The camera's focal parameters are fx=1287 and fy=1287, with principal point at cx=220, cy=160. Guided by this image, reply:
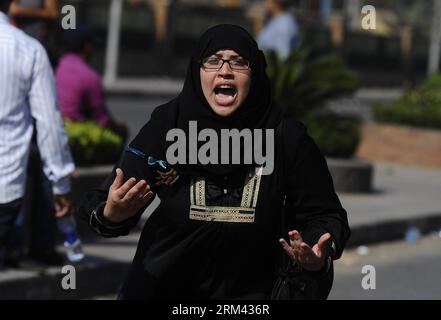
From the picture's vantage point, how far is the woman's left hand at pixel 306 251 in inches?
157

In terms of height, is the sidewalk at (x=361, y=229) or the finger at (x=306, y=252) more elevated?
the finger at (x=306, y=252)

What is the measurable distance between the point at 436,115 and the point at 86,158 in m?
8.42

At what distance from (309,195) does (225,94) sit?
430mm

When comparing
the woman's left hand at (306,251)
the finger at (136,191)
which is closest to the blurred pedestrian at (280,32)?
the woman's left hand at (306,251)

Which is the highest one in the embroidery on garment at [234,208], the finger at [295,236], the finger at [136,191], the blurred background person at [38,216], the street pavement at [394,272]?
the finger at [136,191]

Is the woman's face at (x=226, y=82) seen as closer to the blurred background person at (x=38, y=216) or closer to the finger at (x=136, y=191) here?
the finger at (x=136, y=191)

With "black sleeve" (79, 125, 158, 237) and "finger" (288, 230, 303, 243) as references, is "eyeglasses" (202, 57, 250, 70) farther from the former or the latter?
"finger" (288, 230, 303, 243)

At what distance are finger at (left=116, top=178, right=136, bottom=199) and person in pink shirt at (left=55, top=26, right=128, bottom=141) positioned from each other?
500cm

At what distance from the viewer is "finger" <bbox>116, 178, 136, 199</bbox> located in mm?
3959

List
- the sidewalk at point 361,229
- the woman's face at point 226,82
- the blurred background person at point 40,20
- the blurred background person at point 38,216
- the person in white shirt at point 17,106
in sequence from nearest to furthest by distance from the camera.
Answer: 1. the woman's face at point 226,82
2. the person in white shirt at point 17,106
3. the sidewalk at point 361,229
4. the blurred background person at point 38,216
5. the blurred background person at point 40,20

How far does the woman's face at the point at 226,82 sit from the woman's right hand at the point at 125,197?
1.20 ft

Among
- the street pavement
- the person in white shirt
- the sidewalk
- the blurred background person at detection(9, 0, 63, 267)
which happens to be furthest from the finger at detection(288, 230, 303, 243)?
the street pavement

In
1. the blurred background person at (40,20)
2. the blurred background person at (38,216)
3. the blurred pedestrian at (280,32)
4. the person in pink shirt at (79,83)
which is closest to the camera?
the blurred background person at (38,216)

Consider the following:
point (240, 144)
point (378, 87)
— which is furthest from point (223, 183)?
point (378, 87)
